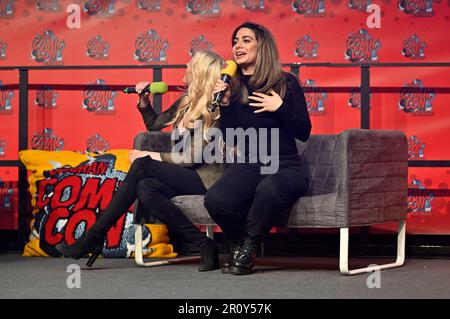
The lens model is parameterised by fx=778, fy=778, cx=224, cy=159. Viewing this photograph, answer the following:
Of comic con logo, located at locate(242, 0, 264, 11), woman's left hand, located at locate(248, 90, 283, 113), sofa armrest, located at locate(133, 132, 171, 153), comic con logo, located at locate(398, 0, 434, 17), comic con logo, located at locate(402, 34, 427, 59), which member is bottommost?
sofa armrest, located at locate(133, 132, 171, 153)

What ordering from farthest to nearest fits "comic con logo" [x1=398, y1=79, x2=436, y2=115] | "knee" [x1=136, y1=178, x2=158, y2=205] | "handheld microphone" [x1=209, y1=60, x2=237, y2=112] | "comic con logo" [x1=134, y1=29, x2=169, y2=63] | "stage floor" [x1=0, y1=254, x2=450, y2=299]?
"comic con logo" [x1=134, y1=29, x2=169, y2=63] → "comic con logo" [x1=398, y1=79, x2=436, y2=115] → "knee" [x1=136, y1=178, x2=158, y2=205] → "handheld microphone" [x1=209, y1=60, x2=237, y2=112] → "stage floor" [x1=0, y1=254, x2=450, y2=299]

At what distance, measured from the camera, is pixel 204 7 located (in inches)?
165

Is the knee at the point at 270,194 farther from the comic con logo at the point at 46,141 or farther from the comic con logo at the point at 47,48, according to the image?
the comic con logo at the point at 47,48

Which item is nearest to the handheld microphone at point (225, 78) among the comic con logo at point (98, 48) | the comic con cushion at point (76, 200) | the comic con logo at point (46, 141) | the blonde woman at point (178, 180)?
the blonde woman at point (178, 180)

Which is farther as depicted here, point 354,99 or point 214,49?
point 214,49

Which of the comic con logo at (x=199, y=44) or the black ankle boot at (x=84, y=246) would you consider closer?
the black ankle boot at (x=84, y=246)

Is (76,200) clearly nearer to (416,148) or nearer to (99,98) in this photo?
(99,98)

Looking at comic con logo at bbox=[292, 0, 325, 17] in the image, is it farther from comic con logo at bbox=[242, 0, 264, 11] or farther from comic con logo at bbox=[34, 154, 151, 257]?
comic con logo at bbox=[34, 154, 151, 257]

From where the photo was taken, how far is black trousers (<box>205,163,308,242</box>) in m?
3.09

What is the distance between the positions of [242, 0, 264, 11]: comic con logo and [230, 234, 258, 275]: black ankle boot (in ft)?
4.93

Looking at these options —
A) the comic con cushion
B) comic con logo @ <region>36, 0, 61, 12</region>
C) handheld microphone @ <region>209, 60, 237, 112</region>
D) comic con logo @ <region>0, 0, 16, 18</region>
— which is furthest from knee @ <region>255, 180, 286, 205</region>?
comic con logo @ <region>0, 0, 16, 18</region>

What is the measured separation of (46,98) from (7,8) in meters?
0.56

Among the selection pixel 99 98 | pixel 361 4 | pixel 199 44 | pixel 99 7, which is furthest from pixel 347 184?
pixel 99 7

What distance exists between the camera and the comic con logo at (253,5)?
4141 mm
